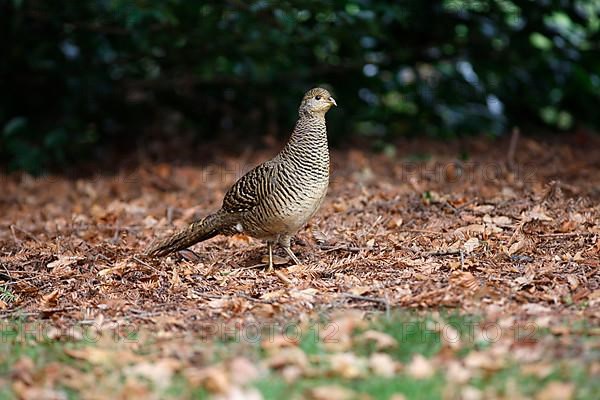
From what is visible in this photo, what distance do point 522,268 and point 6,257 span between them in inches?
146

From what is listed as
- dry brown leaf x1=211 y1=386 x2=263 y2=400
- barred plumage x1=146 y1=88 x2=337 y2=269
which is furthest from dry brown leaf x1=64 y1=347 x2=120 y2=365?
barred plumage x1=146 y1=88 x2=337 y2=269

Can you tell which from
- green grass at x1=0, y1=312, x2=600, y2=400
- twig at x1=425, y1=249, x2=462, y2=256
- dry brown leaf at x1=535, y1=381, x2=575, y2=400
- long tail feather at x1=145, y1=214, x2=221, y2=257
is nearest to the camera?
dry brown leaf at x1=535, y1=381, x2=575, y2=400

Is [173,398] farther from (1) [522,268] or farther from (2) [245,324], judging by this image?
(1) [522,268]

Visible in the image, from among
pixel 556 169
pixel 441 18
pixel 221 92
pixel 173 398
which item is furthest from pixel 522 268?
pixel 221 92

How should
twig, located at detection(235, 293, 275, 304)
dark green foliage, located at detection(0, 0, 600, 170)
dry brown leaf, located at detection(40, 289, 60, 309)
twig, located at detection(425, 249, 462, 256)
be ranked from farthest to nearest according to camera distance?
dark green foliage, located at detection(0, 0, 600, 170), twig, located at detection(425, 249, 462, 256), dry brown leaf, located at detection(40, 289, 60, 309), twig, located at detection(235, 293, 275, 304)

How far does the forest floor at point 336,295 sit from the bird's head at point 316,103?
998mm

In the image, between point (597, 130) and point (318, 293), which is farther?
point (597, 130)

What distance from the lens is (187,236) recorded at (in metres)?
6.10

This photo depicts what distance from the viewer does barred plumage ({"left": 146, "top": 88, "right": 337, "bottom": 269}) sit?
18.8 ft

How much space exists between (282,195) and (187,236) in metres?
0.83

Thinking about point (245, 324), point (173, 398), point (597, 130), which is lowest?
point (597, 130)

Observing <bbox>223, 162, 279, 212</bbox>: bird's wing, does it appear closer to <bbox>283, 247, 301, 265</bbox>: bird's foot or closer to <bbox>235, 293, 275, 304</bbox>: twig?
<bbox>283, 247, 301, 265</bbox>: bird's foot

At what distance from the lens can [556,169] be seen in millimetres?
8430

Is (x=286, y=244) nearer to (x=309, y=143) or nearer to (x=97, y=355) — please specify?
(x=309, y=143)
